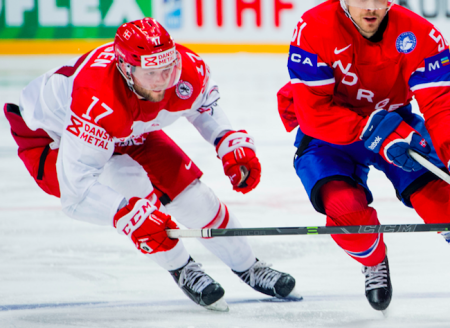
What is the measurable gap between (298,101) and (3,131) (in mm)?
3760

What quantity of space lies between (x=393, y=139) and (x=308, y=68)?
377 mm

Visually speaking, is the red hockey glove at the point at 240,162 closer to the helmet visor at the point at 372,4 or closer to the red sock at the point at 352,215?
the red sock at the point at 352,215

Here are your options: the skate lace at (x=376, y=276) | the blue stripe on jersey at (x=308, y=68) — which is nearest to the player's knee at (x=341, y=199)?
the skate lace at (x=376, y=276)

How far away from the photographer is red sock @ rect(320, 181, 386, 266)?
7.35 ft

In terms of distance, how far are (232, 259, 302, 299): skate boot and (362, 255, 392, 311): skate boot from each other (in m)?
0.32

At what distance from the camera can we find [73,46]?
901cm

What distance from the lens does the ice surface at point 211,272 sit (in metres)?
2.37

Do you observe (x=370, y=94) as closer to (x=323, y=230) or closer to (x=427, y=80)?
(x=427, y=80)

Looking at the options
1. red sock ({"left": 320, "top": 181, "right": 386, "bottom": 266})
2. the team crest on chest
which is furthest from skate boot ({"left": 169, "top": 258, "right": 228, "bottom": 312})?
the team crest on chest

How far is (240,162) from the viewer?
8.29 feet

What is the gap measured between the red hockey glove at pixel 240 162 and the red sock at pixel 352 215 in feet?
1.08

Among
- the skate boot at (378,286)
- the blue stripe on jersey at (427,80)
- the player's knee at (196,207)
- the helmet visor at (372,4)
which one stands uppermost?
the helmet visor at (372,4)

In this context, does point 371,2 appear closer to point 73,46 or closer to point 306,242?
point 306,242

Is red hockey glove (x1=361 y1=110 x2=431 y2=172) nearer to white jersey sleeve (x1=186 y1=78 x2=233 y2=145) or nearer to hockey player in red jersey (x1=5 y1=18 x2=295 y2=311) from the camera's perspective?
hockey player in red jersey (x1=5 y1=18 x2=295 y2=311)
